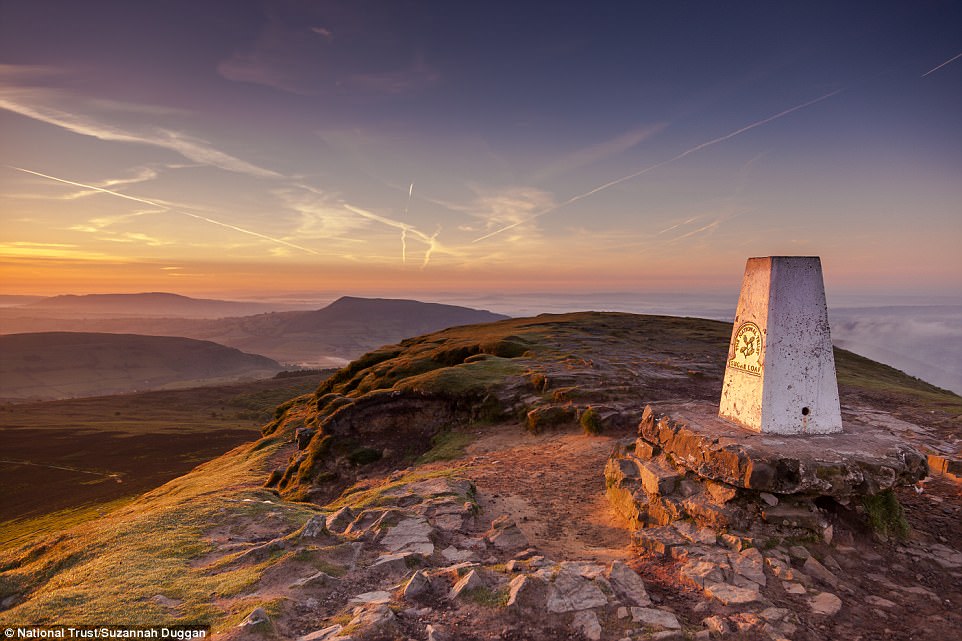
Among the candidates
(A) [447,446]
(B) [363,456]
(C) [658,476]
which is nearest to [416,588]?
(C) [658,476]

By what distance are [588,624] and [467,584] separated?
1.96 m

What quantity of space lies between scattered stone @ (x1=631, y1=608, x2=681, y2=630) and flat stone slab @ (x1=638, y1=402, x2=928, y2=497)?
3573mm

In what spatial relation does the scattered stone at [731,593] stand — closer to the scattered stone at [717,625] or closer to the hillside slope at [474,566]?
the hillside slope at [474,566]

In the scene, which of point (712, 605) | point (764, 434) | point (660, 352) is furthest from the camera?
point (660, 352)

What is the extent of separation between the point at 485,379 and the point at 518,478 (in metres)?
10.6

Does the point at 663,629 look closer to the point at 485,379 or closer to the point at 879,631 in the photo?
the point at 879,631

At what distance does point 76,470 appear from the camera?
62.8m

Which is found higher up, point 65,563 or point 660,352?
point 660,352

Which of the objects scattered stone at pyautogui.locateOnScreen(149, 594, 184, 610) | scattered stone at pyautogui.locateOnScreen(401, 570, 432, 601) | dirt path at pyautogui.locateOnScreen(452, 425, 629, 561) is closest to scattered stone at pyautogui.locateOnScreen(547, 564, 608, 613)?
dirt path at pyautogui.locateOnScreen(452, 425, 629, 561)

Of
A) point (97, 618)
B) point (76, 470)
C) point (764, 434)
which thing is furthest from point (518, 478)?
point (76, 470)

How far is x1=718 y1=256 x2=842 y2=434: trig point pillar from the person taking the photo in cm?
1026

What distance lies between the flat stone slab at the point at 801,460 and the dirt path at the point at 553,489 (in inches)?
104

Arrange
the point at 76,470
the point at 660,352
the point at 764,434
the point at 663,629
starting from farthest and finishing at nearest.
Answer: the point at 76,470 < the point at 660,352 < the point at 764,434 < the point at 663,629

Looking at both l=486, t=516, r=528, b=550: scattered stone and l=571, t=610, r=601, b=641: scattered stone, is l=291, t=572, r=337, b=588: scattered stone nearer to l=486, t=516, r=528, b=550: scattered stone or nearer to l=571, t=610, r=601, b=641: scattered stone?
l=486, t=516, r=528, b=550: scattered stone
